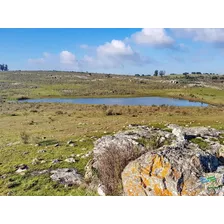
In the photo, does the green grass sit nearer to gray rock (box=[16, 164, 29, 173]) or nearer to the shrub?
the shrub

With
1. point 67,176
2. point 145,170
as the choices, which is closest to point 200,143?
point 145,170

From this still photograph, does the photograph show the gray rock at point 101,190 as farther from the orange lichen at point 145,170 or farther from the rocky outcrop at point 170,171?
the orange lichen at point 145,170

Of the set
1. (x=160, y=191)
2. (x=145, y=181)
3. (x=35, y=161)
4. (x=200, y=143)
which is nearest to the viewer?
(x=160, y=191)

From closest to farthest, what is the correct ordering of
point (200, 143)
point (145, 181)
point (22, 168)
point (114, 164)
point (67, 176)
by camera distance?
1. point (145, 181)
2. point (114, 164)
3. point (67, 176)
4. point (22, 168)
5. point (200, 143)

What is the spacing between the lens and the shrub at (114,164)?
908cm

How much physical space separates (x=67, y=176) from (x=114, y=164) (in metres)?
2.11

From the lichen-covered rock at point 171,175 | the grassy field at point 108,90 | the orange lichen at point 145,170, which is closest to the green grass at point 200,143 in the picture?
the lichen-covered rock at point 171,175

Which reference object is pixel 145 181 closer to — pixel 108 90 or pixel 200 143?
pixel 200 143

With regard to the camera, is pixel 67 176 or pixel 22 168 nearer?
pixel 67 176

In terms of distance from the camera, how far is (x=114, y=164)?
959 centimetres

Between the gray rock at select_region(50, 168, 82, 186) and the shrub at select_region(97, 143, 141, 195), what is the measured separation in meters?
1.04

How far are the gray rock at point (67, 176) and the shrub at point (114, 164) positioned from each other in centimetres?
104

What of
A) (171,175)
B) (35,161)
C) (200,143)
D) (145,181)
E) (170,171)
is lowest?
(35,161)

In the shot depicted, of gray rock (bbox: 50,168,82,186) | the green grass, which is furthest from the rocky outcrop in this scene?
the green grass
